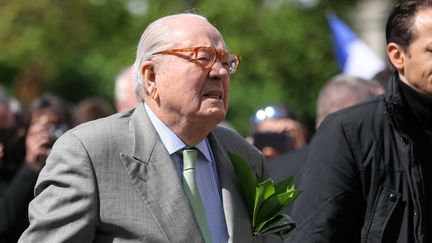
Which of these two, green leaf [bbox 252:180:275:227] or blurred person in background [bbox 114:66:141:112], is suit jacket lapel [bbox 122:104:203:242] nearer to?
green leaf [bbox 252:180:275:227]

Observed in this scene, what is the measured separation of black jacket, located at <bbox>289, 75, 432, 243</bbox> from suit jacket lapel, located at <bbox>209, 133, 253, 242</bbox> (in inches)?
31.8

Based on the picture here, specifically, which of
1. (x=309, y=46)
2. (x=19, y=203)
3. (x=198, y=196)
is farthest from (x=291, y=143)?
(x=309, y=46)

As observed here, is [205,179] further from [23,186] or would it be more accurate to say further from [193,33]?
[23,186]

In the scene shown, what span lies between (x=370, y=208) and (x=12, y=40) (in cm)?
2120

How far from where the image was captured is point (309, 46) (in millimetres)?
20859

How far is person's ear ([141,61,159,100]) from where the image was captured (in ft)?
13.8

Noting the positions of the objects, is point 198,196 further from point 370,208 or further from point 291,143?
point 291,143

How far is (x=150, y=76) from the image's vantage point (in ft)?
13.9

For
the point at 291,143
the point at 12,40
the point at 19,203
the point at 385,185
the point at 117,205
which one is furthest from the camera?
the point at 12,40

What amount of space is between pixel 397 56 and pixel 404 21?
0.61 feet

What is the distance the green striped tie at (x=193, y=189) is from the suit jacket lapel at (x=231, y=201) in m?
0.10

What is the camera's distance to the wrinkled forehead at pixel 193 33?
4160mm

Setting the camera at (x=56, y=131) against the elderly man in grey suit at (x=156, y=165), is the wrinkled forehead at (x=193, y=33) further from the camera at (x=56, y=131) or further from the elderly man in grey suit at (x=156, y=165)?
the camera at (x=56, y=131)

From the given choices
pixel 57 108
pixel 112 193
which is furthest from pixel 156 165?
pixel 57 108
